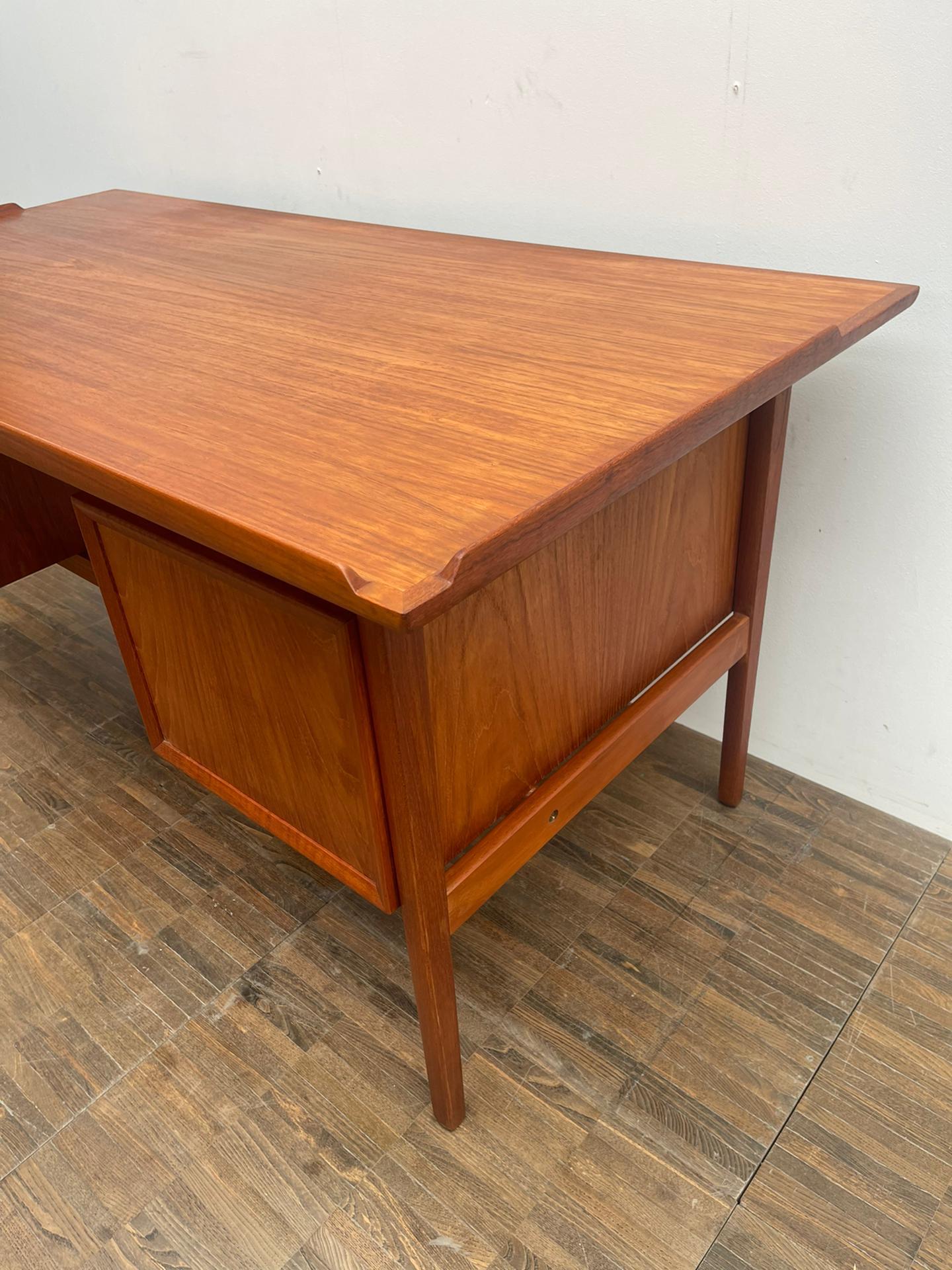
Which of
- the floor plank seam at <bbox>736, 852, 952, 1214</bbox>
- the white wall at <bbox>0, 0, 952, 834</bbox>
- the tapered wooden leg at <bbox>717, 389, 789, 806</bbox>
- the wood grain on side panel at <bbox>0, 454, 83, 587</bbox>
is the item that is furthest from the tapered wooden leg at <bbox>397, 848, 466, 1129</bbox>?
the wood grain on side panel at <bbox>0, 454, 83, 587</bbox>

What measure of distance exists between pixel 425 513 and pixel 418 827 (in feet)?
0.88

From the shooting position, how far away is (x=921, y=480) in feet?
3.51

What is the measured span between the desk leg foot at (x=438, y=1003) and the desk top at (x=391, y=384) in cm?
35

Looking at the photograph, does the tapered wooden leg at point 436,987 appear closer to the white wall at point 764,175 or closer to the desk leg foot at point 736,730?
A: the desk leg foot at point 736,730

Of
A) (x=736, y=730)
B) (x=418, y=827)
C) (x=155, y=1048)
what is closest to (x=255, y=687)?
(x=418, y=827)

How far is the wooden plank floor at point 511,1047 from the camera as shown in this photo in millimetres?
885

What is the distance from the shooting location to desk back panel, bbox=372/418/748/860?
0.75 meters

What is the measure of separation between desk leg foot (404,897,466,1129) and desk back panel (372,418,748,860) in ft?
0.22

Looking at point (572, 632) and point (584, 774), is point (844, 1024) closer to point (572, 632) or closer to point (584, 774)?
point (584, 774)

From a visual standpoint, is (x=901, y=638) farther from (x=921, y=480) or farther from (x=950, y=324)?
(x=950, y=324)

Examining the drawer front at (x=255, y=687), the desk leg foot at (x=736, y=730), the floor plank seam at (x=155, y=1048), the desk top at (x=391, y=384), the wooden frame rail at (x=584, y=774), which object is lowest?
the floor plank seam at (x=155, y=1048)

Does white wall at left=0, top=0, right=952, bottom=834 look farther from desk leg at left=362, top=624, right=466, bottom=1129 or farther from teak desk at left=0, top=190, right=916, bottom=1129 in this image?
desk leg at left=362, top=624, right=466, bottom=1129

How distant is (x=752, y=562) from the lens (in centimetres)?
108

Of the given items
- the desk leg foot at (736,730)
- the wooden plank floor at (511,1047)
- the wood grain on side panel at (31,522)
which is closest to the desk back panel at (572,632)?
the desk leg foot at (736,730)
